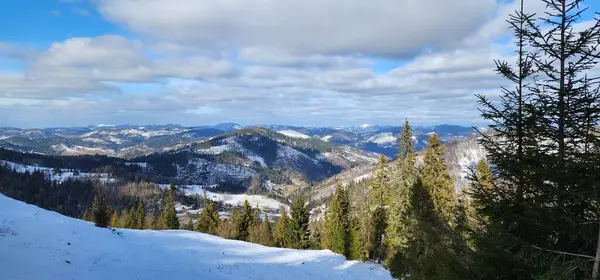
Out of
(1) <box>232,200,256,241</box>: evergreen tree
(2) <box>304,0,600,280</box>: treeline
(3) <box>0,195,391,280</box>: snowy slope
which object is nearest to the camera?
(2) <box>304,0,600,280</box>: treeline

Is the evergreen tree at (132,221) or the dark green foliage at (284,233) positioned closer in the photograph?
the dark green foliage at (284,233)

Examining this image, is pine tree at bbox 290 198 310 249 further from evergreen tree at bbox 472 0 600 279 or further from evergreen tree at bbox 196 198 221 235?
evergreen tree at bbox 472 0 600 279

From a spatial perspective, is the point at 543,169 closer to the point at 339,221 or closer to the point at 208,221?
the point at 339,221

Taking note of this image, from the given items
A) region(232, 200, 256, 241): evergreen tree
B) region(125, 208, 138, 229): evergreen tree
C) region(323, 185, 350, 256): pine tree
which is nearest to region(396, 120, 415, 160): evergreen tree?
region(323, 185, 350, 256): pine tree

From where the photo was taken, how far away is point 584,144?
714 centimetres

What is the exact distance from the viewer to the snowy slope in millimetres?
13266

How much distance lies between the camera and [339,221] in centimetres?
4462

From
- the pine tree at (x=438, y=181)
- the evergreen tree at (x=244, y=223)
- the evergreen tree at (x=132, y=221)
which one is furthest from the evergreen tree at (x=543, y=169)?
the evergreen tree at (x=132, y=221)

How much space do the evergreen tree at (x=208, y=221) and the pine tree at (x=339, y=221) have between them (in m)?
24.6

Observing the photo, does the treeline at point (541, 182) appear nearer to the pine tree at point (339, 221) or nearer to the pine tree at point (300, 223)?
the pine tree at point (339, 221)

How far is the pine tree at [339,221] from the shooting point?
4322 cm

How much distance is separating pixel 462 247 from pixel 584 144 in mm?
3851

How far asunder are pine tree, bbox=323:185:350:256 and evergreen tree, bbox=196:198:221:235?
80.8 feet

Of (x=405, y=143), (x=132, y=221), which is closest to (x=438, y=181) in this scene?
(x=405, y=143)
